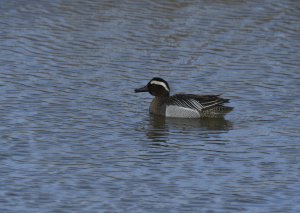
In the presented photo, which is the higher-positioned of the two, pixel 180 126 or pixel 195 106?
pixel 195 106

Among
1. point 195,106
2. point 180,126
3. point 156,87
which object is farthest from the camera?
point 156,87

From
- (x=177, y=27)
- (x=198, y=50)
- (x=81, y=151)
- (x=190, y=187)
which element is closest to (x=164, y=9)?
(x=177, y=27)

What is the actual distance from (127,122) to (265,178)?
387 cm

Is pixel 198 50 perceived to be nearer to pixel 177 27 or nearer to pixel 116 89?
pixel 177 27

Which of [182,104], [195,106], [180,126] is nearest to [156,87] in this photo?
[182,104]

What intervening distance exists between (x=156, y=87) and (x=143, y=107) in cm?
42

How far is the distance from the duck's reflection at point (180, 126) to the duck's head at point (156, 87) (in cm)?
62

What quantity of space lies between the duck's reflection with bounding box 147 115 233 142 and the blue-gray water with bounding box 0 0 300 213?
0.04 metres

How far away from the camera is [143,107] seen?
18.2 m

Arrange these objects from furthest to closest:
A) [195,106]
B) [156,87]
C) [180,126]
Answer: [156,87]
[195,106]
[180,126]

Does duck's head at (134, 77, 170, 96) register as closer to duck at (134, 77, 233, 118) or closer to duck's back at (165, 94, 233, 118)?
duck at (134, 77, 233, 118)

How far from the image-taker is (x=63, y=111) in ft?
55.6

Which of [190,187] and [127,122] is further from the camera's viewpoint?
[127,122]

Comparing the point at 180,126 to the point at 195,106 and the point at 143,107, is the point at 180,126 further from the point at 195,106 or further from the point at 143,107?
the point at 143,107
